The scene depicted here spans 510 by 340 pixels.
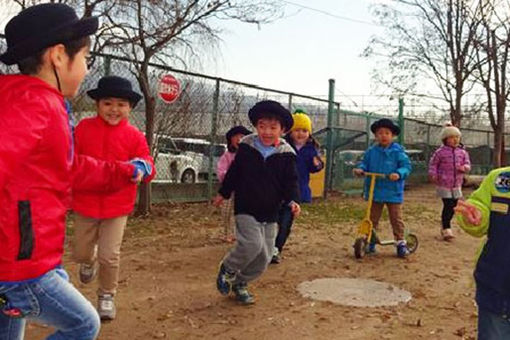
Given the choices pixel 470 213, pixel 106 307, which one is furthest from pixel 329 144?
pixel 470 213

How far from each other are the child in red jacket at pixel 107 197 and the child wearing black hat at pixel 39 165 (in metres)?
1.84

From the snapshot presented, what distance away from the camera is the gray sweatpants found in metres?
4.58

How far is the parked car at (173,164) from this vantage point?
33.3ft

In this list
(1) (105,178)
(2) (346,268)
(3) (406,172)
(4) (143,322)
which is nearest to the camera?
(1) (105,178)

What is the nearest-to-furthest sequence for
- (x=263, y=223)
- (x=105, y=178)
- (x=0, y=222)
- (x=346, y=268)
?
(x=0, y=222) < (x=105, y=178) < (x=263, y=223) < (x=346, y=268)

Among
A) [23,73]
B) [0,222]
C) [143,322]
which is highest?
[23,73]

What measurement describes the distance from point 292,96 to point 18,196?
10.9 meters

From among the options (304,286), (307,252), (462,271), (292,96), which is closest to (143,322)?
(304,286)

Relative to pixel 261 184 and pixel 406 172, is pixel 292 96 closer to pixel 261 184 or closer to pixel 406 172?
pixel 406 172

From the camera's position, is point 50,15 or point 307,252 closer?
point 50,15

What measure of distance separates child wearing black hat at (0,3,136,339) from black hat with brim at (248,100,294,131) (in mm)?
2477

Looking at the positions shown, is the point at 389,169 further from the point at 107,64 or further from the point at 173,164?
the point at 173,164

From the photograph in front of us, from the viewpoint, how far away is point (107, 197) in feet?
14.1

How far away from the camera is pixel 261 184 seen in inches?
186
